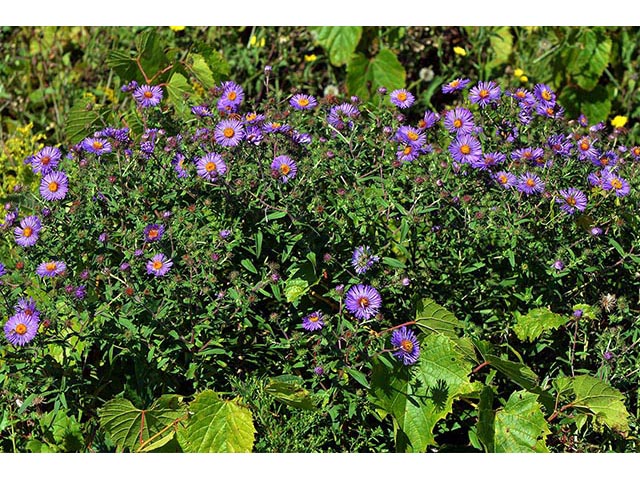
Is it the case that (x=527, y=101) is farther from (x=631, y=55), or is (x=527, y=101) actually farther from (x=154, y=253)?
(x=631, y=55)

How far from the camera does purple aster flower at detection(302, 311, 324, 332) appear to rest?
2881 mm

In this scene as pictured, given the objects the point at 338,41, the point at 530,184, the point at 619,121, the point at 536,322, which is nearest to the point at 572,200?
the point at 530,184

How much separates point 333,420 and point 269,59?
3.25 m

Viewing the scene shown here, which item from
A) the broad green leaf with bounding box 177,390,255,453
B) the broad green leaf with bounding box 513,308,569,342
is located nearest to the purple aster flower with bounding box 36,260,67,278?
the broad green leaf with bounding box 177,390,255,453

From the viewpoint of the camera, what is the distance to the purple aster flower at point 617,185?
3.18 m

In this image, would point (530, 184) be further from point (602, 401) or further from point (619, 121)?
point (619, 121)

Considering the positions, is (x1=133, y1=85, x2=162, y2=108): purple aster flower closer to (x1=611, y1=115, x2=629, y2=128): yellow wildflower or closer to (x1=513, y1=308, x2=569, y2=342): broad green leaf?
(x1=513, y1=308, x2=569, y2=342): broad green leaf

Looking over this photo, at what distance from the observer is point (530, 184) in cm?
308

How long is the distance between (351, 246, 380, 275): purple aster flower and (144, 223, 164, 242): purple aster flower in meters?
0.66

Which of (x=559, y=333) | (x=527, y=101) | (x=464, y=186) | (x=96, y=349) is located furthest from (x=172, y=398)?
(x=527, y=101)

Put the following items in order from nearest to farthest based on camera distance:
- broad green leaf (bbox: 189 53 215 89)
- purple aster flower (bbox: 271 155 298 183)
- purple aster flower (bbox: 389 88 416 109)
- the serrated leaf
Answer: purple aster flower (bbox: 271 155 298 183) < the serrated leaf < purple aster flower (bbox: 389 88 416 109) < broad green leaf (bbox: 189 53 215 89)

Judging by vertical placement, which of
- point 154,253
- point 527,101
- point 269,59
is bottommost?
point 269,59

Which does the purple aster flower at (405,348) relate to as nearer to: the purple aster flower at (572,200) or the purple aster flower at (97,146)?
the purple aster flower at (572,200)

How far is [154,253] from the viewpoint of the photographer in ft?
9.70
